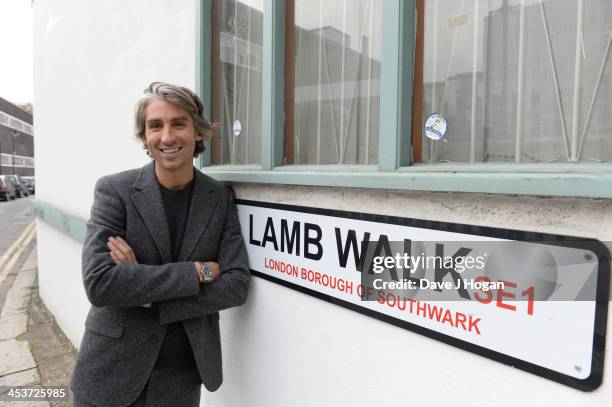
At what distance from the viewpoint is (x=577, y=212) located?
3.18 ft

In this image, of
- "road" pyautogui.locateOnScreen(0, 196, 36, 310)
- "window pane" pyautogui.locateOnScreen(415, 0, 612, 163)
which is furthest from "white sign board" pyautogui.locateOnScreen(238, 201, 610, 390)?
"road" pyautogui.locateOnScreen(0, 196, 36, 310)

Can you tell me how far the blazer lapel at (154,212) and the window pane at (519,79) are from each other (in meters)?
1.08

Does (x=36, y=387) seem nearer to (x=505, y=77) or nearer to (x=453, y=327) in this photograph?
(x=453, y=327)

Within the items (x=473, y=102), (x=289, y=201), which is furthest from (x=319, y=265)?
(x=473, y=102)

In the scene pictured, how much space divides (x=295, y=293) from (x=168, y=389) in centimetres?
70

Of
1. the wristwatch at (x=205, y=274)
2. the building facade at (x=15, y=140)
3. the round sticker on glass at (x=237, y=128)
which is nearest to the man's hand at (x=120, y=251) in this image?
the wristwatch at (x=205, y=274)

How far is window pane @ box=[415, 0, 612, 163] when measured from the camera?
1.07 metres

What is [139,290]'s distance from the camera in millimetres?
1598

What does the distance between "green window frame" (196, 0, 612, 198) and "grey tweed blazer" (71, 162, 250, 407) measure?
43 cm

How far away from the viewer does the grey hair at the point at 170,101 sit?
1745 mm

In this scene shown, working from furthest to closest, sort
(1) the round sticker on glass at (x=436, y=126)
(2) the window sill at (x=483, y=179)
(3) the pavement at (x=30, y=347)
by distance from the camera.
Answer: (3) the pavement at (x=30, y=347)
(1) the round sticker on glass at (x=436, y=126)
(2) the window sill at (x=483, y=179)

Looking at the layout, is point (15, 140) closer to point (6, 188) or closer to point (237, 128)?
point (6, 188)

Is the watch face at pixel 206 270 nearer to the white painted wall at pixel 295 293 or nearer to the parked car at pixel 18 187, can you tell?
the white painted wall at pixel 295 293

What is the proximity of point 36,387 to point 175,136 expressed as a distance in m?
3.18
